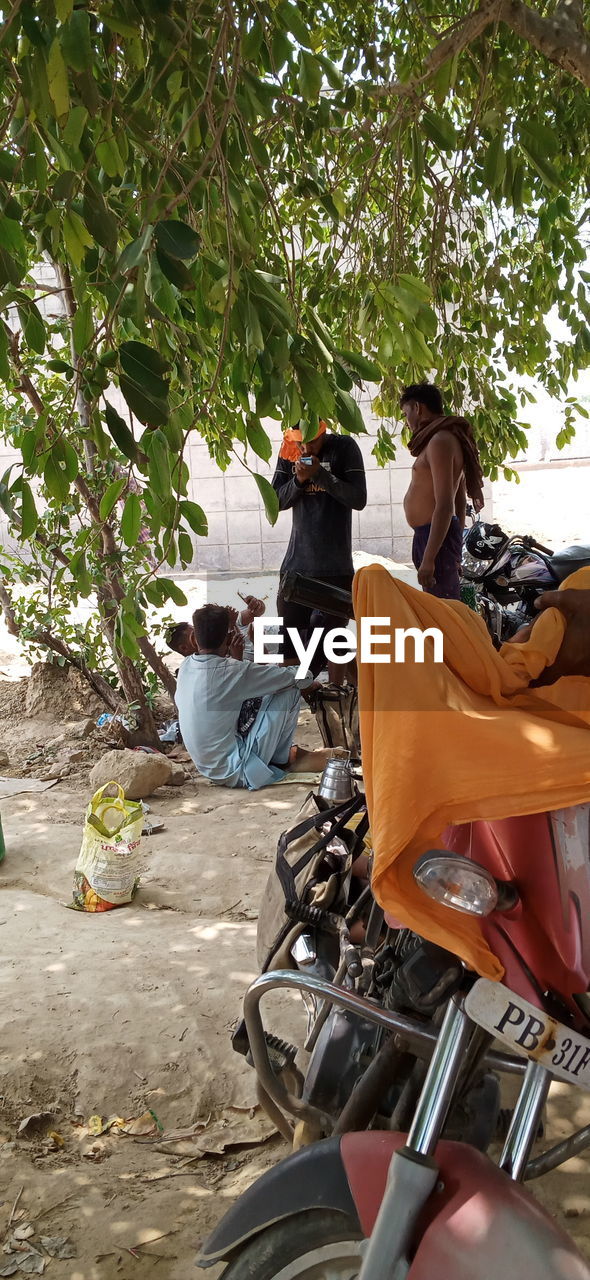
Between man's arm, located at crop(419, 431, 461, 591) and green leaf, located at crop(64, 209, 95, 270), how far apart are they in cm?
237

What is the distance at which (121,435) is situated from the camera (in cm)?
165

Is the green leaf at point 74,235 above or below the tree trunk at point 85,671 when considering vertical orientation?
above

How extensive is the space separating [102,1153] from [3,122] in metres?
2.14

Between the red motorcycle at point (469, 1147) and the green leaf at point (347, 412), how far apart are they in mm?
831

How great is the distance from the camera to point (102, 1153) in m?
2.14

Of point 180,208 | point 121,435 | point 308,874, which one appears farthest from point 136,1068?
point 180,208

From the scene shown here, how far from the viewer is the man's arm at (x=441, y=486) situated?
4008 mm

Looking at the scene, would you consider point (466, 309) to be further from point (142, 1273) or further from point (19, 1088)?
point (142, 1273)

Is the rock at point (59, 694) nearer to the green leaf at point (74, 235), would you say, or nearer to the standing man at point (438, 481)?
the standing man at point (438, 481)

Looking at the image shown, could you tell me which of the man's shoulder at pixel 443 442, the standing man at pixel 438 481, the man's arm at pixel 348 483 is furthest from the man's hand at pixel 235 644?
the man's shoulder at pixel 443 442

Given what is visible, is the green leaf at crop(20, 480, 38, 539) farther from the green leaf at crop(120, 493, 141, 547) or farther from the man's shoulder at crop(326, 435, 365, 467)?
the man's shoulder at crop(326, 435, 365, 467)

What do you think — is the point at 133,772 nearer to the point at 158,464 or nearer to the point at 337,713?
the point at 337,713

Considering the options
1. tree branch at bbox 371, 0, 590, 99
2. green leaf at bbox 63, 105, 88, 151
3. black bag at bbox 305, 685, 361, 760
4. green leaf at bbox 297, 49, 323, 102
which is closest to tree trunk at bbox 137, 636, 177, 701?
black bag at bbox 305, 685, 361, 760

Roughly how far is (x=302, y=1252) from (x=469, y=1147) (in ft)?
0.88
